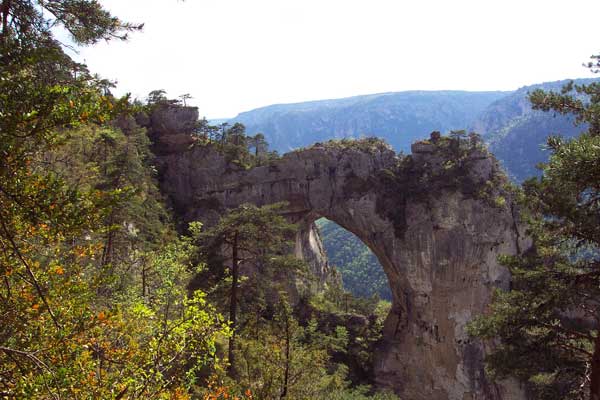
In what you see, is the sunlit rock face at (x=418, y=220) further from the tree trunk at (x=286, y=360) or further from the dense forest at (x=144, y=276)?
the tree trunk at (x=286, y=360)

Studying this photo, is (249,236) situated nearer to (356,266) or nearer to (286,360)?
(286,360)

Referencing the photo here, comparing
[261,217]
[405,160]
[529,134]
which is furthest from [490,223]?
[529,134]

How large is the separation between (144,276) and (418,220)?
17752 millimetres

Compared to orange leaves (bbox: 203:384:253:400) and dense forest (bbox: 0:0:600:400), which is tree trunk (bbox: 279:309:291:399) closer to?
dense forest (bbox: 0:0:600:400)

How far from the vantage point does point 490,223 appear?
2538cm

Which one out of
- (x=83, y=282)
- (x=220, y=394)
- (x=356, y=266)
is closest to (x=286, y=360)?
(x=220, y=394)

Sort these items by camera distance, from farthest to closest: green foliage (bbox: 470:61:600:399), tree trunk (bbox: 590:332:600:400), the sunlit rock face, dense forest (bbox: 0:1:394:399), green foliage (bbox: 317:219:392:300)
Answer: green foliage (bbox: 317:219:392:300) < the sunlit rock face < green foliage (bbox: 470:61:600:399) < tree trunk (bbox: 590:332:600:400) < dense forest (bbox: 0:1:394:399)

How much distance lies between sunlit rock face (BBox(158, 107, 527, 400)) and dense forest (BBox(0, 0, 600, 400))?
12170 mm

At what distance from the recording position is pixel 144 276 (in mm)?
15055

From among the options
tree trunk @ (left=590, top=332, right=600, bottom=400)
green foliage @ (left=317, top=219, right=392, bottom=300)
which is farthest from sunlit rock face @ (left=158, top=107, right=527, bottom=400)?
green foliage @ (left=317, top=219, right=392, bottom=300)

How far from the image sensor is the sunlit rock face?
2533 cm

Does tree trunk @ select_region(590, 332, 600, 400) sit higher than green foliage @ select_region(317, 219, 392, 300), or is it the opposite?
tree trunk @ select_region(590, 332, 600, 400)

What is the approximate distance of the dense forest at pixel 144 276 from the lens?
373 cm

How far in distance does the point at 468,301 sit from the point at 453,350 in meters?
3.15
